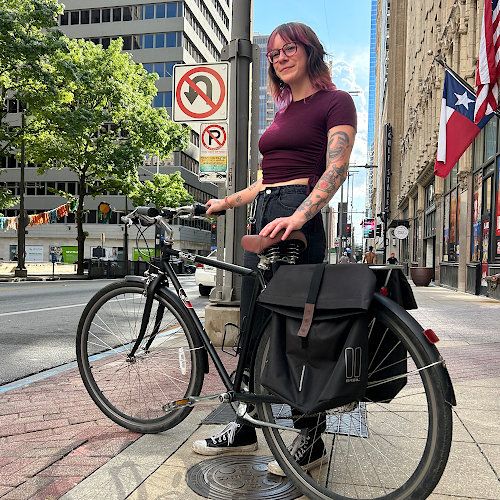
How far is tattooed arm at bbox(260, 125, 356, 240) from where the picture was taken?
8.43ft

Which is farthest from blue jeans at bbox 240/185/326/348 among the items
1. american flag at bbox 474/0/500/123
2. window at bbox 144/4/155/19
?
window at bbox 144/4/155/19

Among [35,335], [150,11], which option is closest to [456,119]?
[35,335]

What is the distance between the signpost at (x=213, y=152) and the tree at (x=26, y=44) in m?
16.7

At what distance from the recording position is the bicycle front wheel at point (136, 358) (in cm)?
301

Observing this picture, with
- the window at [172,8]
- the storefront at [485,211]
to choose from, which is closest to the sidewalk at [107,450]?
the storefront at [485,211]

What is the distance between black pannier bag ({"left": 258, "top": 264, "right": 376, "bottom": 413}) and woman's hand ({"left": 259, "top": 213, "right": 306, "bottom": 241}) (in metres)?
0.19

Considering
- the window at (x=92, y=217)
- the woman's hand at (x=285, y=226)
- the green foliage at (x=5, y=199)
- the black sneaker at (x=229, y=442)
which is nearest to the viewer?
the woman's hand at (x=285, y=226)

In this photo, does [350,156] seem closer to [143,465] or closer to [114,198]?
[143,465]

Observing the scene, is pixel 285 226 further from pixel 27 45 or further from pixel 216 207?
pixel 27 45

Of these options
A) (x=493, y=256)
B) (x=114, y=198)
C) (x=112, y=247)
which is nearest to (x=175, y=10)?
(x=114, y=198)

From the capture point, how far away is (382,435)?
2.66 metres

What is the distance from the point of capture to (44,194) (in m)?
62.0

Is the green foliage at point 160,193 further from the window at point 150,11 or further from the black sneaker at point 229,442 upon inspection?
the black sneaker at point 229,442

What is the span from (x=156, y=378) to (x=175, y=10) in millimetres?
62073
